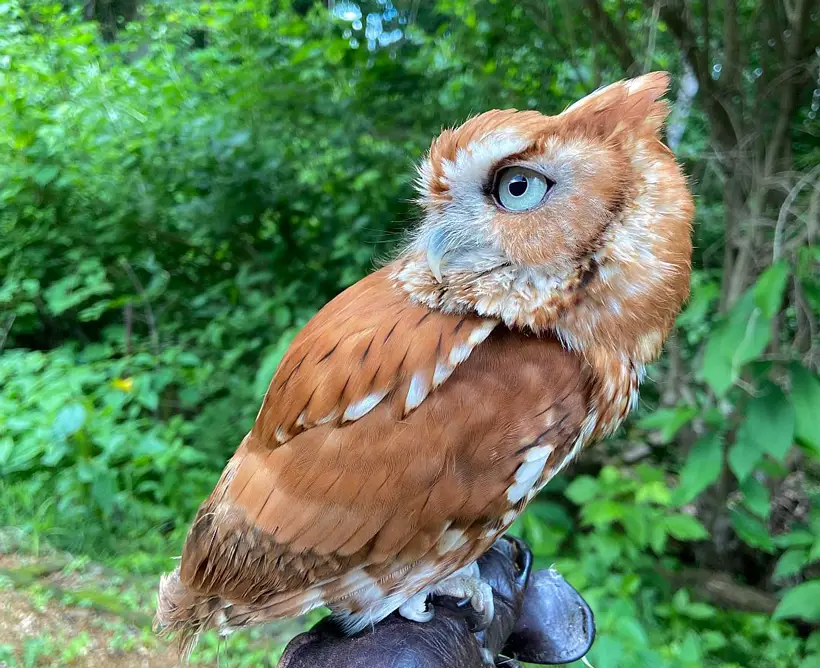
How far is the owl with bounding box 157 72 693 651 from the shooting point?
43.8 inches

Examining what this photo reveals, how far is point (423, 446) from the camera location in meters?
1.14

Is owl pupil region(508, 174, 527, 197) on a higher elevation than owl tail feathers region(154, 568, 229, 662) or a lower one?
higher

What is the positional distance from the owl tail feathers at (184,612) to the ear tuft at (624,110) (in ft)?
4.61

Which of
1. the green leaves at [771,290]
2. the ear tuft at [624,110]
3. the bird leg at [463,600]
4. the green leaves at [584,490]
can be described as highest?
the ear tuft at [624,110]

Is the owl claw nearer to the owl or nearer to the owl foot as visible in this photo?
the owl foot

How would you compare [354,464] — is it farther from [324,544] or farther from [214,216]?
[214,216]

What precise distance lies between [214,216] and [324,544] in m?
3.08

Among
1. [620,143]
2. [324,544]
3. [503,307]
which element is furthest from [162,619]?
[620,143]

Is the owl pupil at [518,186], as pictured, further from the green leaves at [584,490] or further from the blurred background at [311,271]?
the green leaves at [584,490]

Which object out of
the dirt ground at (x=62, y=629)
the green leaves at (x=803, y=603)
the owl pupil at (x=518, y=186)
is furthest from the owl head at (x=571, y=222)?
the dirt ground at (x=62, y=629)

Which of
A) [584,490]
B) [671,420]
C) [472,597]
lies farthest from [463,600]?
[671,420]

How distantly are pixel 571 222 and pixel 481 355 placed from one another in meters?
0.32

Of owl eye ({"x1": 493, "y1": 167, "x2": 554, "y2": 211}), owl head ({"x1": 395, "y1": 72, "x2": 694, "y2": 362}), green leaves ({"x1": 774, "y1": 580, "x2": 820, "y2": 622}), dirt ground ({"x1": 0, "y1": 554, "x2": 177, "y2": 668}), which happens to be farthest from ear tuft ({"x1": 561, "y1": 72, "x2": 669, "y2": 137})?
dirt ground ({"x1": 0, "y1": 554, "x2": 177, "y2": 668})

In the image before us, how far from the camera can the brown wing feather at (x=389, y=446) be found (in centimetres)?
114
